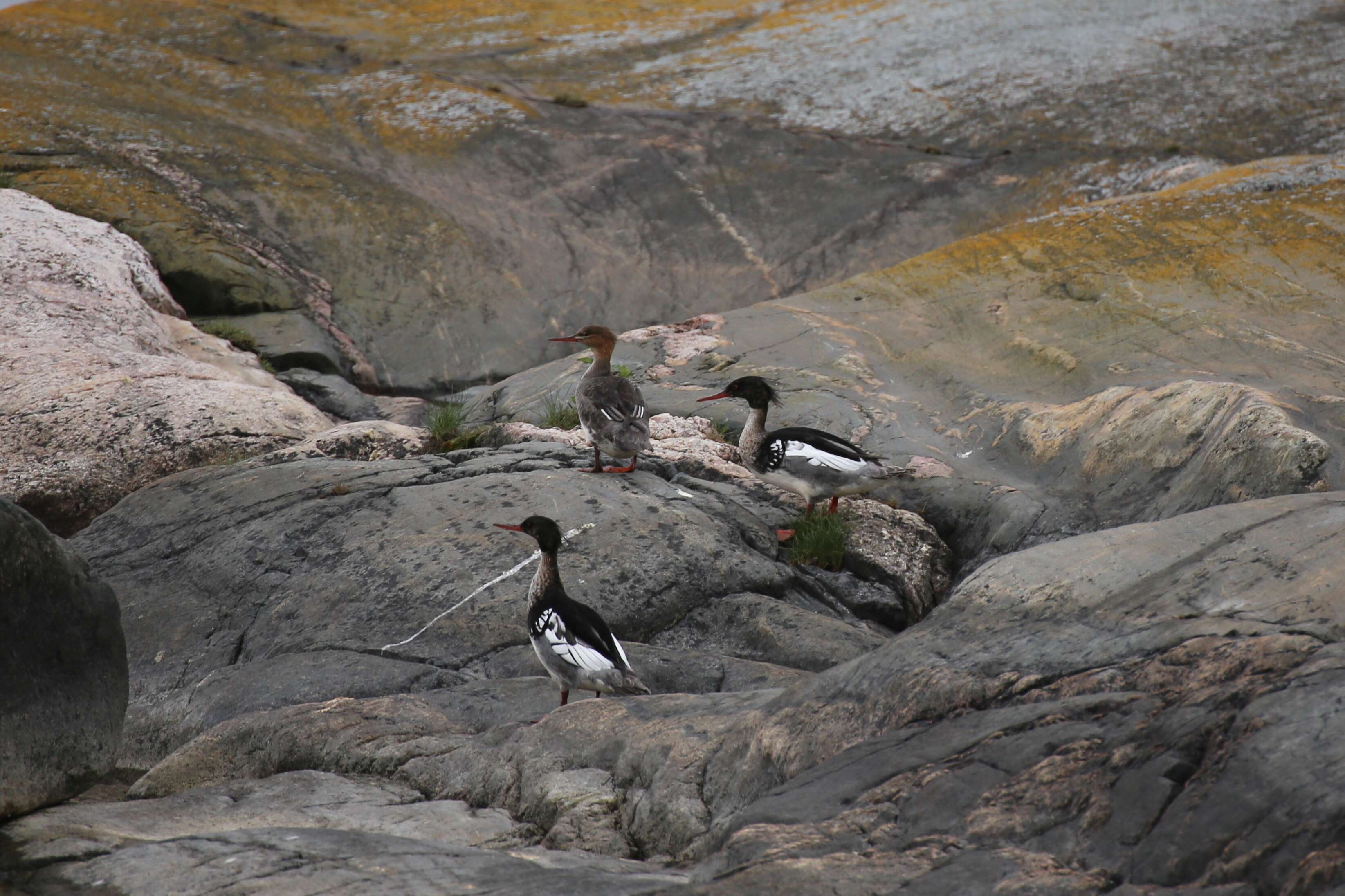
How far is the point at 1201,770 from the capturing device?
10.7ft

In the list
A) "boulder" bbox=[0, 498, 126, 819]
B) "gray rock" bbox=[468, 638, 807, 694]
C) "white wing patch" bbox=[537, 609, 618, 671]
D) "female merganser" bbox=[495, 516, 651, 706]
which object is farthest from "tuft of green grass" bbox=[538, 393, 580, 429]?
"boulder" bbox=[0, 498, 126, 819]

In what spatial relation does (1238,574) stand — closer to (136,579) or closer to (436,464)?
(436,464)

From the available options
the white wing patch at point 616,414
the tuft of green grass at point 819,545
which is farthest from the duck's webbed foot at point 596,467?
the tuft of green grass at point 819,545

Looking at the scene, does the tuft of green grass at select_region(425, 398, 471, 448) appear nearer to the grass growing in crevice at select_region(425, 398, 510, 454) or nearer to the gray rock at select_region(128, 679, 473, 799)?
the grass growing in crevice at select_region(425, 398, 510, 454)

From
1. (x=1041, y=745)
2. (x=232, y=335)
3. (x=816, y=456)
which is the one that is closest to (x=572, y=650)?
(x=1041, y=745)

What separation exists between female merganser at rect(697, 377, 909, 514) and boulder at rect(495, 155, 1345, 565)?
109cm

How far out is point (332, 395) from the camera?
1265 cm

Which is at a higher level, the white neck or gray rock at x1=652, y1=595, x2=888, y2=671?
the white neck

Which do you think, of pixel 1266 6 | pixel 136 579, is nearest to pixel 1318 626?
pixel 136 579

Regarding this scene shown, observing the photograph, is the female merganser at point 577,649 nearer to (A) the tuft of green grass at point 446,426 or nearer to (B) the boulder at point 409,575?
(B) the boulder at point 409,575

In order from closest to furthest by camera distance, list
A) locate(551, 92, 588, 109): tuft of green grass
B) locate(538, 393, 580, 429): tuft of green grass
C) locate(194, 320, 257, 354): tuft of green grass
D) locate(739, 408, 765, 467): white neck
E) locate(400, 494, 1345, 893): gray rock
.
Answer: locate(400, 494, 1345, 893): gray rock, locate(739, 408, 765, 467): white neck, locate(538, 393, 580, 429): tuft of green grass, locate(194, 320, 257, 354): tuft of green grass, locate(551, 92, 588, 109): tuft of green grass

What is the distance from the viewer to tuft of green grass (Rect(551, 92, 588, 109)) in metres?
18.3

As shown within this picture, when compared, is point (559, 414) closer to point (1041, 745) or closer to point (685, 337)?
point (685, 337)

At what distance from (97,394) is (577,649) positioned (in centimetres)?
631
